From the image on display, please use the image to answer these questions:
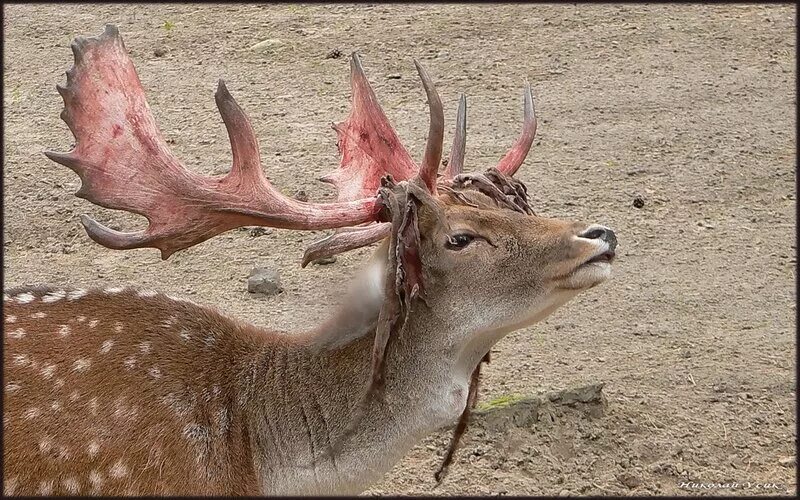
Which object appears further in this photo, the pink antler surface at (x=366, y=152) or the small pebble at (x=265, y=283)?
the small pebble at (x=265, y=283)

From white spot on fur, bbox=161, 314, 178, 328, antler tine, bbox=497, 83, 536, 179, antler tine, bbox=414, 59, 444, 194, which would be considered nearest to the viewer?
antler tine, bbox=414, 59, 444, 194

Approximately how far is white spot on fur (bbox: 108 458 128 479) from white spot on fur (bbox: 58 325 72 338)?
18.9 inches

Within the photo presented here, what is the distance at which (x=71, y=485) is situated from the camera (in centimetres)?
346

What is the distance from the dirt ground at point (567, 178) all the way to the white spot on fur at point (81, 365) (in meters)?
0.81

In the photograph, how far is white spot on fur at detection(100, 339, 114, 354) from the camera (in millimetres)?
3652

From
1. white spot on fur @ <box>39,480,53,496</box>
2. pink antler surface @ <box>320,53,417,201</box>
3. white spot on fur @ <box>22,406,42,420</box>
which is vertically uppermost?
pink antler surface @ <box>320,53,417,201</box>

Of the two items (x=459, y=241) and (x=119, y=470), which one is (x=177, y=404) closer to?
(x=119, y=470)

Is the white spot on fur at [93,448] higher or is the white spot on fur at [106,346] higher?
the white spot on fur at [106,346]

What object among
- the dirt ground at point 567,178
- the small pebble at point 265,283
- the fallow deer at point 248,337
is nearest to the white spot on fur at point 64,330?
the fallow deer at point 248,337

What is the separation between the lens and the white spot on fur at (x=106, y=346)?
12.0ft

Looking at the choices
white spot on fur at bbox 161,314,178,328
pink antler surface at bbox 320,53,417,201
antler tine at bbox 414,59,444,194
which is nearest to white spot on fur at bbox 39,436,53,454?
white spot on fur at bbox 161,314,178,328

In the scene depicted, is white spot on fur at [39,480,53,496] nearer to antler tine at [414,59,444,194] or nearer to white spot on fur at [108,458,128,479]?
white spot on fur at [108,458,128,479]

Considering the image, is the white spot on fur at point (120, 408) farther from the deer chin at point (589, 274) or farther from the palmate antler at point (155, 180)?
the deer chin at point (589, 274)

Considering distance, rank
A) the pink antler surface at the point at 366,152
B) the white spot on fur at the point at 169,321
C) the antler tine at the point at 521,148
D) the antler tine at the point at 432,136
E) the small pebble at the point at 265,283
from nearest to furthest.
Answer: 1. the antler tine at the point at 432,136
2. the white spot on fur at the point at 169,321
3. the antler tine at the point at 521,148
4. the pink antler surface at the point at 366,152
5. the small pebble at the point at 265,283
